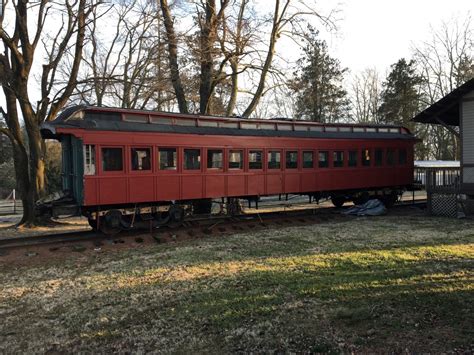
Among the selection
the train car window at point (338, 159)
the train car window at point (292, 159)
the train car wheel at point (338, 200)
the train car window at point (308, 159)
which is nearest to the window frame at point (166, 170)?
the train car window at point (292, 159)

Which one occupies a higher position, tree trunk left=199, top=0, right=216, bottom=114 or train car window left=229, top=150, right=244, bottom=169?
tree trunk left=199, top=0, right=216, bottom=114

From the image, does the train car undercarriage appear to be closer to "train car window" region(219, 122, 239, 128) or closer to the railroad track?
the railroad track

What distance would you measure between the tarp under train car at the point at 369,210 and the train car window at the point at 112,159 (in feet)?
28.1

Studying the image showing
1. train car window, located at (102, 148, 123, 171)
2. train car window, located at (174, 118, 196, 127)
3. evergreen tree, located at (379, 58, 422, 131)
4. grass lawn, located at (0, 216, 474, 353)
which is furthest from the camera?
evergreen tree, located at (379, 58, 422, 131)

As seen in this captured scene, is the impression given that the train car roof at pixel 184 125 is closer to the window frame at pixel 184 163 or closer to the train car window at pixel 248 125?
the train car window at pixel 248 125

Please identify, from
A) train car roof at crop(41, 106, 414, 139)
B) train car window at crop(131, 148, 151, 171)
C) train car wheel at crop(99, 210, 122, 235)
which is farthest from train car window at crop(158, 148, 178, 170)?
train car wheel at crop(99, 210, 122, 235)

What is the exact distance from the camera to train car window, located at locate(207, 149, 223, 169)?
13.1m

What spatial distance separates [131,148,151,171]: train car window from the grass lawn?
2659 millimetres

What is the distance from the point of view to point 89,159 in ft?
35.9

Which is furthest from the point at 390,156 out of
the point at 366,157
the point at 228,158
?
the point at 228,158

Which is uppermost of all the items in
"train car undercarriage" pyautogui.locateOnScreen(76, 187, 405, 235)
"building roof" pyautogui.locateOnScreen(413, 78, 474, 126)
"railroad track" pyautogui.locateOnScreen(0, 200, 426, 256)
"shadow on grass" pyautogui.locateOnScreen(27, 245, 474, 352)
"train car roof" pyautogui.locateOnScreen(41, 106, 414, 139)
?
"building roof" pyautogui.locateOnScreen(413, 78, 474, 126)

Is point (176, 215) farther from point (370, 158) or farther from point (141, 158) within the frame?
point (370, 158)

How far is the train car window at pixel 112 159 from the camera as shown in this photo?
11172mm

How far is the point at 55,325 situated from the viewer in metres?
5.64
